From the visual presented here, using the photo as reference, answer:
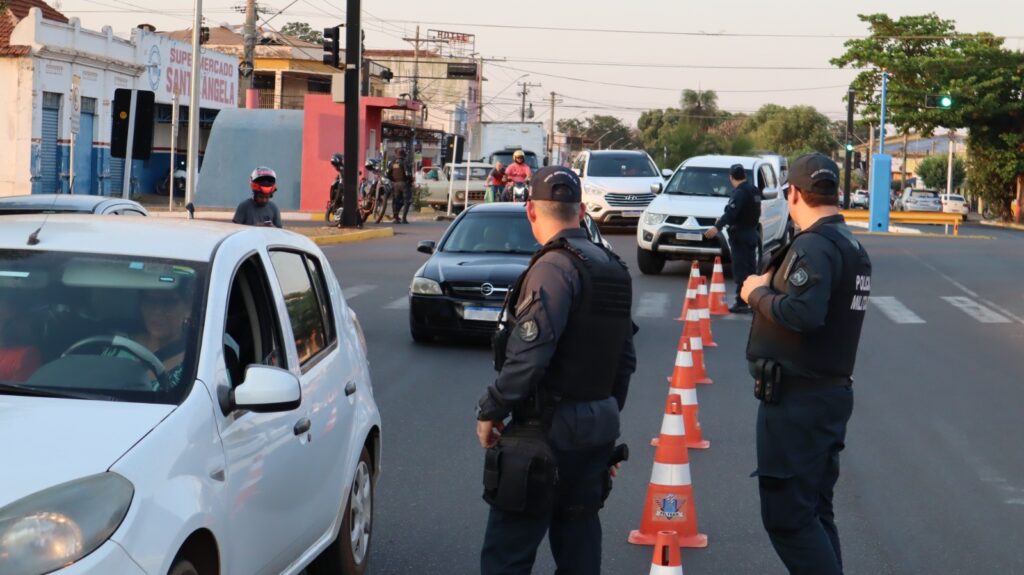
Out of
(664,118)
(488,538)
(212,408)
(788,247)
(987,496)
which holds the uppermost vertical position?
(664,118)

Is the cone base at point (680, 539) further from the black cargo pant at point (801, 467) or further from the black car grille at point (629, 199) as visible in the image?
the black car grille at point (629, 199)

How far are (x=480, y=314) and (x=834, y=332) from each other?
875cm

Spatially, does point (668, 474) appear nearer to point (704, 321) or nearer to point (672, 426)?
point (672, 426)

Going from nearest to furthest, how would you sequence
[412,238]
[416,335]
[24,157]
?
[416,335]
[412,238]
[24,157]

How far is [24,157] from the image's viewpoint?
37.9 m

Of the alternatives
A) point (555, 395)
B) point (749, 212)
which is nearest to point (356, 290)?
point (749, 212)

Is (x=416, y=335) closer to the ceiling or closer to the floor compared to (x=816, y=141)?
closer to the floor

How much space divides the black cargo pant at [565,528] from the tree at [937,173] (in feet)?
371

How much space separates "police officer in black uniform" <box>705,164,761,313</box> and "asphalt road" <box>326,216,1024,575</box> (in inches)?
34.0

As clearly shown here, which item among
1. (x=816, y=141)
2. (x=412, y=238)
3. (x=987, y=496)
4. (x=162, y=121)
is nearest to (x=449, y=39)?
(x=816, y=141)

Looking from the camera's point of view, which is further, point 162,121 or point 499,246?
point 162,121

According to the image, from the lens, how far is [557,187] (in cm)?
477

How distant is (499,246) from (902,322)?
5.59m

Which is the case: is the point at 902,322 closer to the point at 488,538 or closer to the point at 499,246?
the point at 499,246
